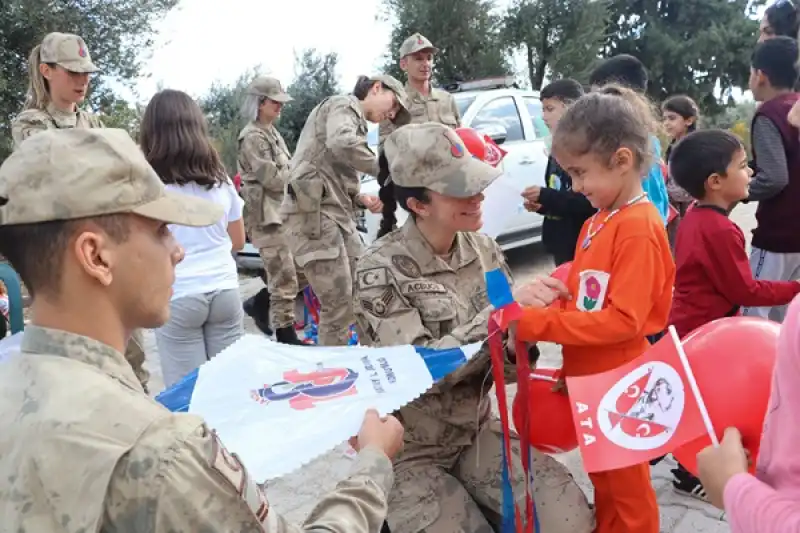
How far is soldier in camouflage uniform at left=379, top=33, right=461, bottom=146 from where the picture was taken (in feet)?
19.3

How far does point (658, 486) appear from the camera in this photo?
3072 millimetres

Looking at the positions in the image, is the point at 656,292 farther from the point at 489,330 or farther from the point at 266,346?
the point at 266,346

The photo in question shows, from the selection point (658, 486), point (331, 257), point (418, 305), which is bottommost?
point (658, 486)

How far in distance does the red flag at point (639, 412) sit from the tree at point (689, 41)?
79.5ft

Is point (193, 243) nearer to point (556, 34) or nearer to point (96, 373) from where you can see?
point (96, 373)

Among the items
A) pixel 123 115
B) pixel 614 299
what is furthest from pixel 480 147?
pixel 123 115

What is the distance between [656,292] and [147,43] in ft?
32.4

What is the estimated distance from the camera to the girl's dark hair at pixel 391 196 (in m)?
2.30

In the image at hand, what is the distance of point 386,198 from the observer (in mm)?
2602

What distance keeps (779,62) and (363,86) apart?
9.19ft

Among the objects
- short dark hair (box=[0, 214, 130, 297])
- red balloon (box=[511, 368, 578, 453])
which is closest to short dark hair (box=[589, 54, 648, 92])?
red balloon (box=[511, 368, 578, 453])

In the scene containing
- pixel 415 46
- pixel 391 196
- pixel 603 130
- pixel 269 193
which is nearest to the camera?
pixel 603 130

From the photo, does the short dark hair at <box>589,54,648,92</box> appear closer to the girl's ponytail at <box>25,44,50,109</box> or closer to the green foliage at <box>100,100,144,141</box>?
the girl's ponytail at <box>25,44,50,109</box>

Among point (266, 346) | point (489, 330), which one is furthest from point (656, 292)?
point (266, 346)
